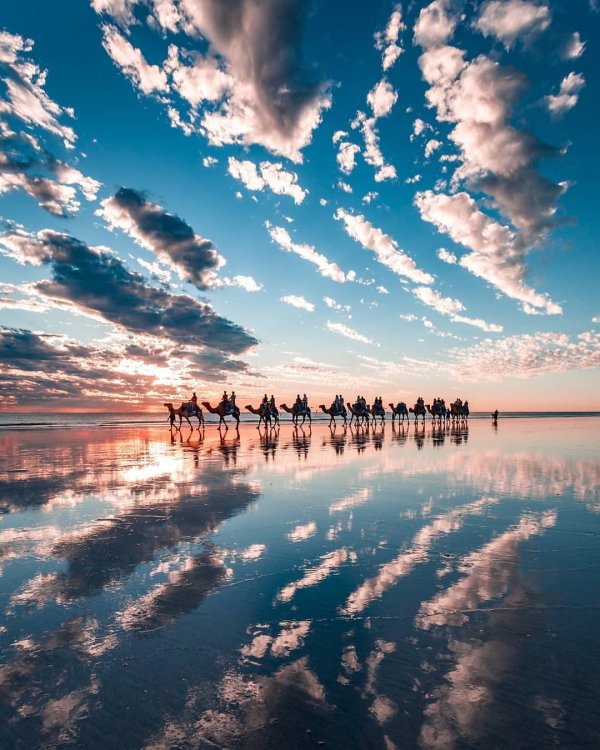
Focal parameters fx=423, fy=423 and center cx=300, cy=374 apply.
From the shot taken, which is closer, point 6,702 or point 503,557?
point 6,702

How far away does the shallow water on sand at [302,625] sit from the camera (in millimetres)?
2434

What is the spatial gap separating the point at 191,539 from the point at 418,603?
136 inches

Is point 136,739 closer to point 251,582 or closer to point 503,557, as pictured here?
point 251,582

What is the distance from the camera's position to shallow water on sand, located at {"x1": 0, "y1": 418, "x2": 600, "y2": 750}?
2.43 meters

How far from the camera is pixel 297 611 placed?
12.5ft

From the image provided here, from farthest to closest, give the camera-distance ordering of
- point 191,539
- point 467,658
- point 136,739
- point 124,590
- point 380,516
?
point 380,516, point 191,539, point 124,590, point 467,658, point 136,739

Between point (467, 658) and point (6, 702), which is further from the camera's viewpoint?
point (467, 658)

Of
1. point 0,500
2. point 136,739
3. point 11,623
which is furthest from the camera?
point 0,500

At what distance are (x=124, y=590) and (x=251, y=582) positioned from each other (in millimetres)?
1314

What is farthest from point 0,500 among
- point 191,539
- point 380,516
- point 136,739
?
point 136,739

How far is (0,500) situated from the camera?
8969 mm

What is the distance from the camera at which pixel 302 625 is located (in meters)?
3.56

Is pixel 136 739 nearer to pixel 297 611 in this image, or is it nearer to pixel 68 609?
pixel 297 611

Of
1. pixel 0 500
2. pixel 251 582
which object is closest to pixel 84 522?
pixel 0 500
